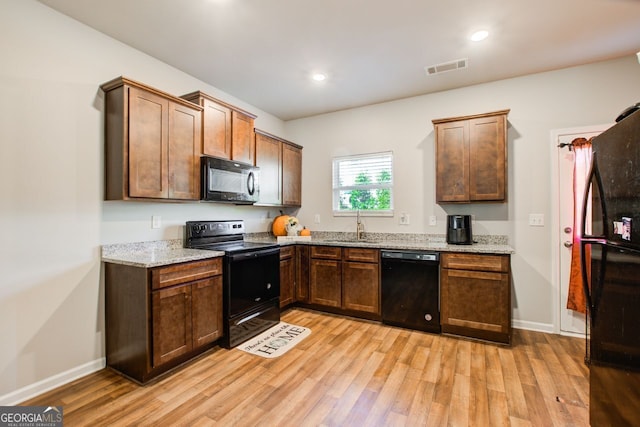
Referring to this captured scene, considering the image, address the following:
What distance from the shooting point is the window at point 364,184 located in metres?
4.09

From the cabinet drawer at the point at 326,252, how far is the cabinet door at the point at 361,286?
0.49 ft

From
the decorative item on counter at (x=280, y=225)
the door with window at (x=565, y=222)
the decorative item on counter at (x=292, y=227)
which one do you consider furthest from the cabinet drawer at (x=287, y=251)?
the door with window at (x=565, y=222)

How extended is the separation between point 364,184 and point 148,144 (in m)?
2.74

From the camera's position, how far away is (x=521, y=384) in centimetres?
219

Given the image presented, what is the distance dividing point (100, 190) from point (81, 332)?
1132 mm

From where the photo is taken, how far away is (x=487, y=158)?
3.18m

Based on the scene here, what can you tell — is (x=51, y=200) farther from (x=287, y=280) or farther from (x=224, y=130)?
(x=287, y=280)

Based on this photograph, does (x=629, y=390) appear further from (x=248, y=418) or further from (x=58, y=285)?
(x=58, y=285)

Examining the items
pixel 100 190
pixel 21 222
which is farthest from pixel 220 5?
pixel 21 222

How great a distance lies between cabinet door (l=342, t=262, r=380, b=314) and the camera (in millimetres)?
3426

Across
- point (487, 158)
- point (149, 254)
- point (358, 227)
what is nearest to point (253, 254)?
point (149, 254)

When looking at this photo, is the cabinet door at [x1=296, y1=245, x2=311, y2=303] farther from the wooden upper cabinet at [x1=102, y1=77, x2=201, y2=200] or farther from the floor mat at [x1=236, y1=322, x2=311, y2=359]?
the wooden upper cabinet at [x1=102, y1=77, x2=201, y2=200]

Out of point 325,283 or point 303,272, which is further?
point 303,272

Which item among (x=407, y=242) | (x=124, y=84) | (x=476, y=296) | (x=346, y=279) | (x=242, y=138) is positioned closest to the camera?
(x=124, y=84)
